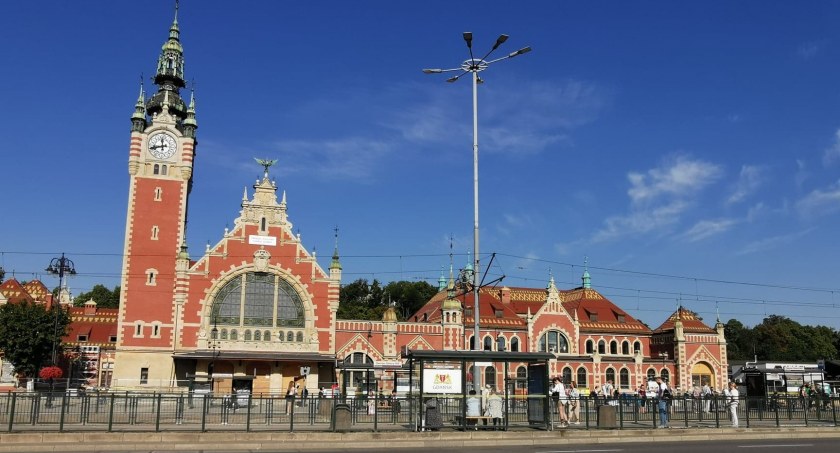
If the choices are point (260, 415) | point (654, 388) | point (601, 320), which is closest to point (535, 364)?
point (260, 415)

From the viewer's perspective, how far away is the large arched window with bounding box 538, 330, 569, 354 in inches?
2682

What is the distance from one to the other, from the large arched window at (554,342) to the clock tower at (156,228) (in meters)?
32.8

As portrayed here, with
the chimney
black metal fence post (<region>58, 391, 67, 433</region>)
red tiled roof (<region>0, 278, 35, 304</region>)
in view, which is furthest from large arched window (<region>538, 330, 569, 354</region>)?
black metal fence post (<region>58, 391, 67, 433</region>)

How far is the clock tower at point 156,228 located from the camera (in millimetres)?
57688

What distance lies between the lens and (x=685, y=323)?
74.2 m

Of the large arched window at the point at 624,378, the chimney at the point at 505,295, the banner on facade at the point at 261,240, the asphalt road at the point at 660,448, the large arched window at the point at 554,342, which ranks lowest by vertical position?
the asphalt road at the point at 660,448

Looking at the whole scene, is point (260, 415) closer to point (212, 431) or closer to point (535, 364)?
point (212, 431)

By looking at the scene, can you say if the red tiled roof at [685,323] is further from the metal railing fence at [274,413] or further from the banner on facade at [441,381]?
the banner on facade at [441,381]

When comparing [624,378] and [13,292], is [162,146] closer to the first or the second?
[13,292]

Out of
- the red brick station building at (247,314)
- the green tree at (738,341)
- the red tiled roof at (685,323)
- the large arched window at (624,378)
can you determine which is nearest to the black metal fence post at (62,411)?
the red brick station building at (247,314)

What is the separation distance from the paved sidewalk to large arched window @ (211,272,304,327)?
121ft

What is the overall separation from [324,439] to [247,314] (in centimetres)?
3752

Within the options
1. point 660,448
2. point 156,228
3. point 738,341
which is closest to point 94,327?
point 156,228

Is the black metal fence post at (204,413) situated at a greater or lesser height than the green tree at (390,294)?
lesser
